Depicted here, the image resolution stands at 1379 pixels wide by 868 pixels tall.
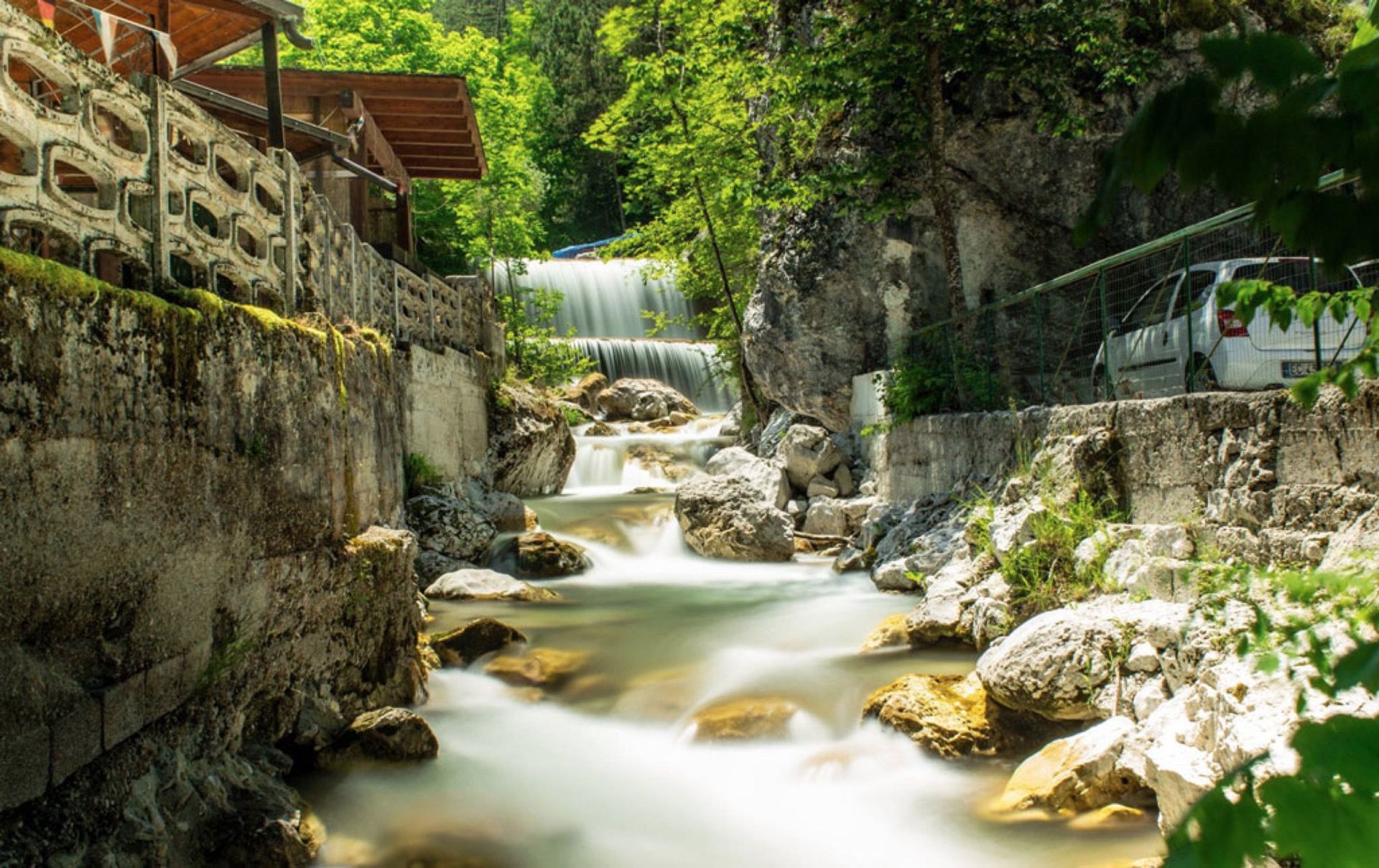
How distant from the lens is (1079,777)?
5.13m

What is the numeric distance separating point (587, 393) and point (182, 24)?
61.0 feet

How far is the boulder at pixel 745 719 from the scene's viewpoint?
6.62 m

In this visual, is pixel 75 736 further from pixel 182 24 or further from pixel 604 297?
pixel 604 297

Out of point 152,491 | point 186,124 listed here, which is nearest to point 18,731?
point 152,491

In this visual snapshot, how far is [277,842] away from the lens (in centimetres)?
474

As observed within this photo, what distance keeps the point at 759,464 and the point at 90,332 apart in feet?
41.1

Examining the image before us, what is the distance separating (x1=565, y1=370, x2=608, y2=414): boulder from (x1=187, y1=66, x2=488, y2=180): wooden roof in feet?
36.4

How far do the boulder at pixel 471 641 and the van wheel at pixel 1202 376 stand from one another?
6189 mm

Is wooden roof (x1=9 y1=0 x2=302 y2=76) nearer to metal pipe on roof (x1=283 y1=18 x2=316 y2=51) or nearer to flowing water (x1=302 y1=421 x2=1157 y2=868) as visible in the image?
metal pipe on roof (x1=283 y1=18 x2=316 y2=51)

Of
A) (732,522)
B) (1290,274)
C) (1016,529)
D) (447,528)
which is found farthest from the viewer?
(732,522)

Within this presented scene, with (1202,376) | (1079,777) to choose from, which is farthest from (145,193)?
(1202,376)

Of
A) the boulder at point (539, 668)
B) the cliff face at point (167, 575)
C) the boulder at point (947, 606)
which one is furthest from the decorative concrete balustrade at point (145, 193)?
the boulder at point (947, 606)

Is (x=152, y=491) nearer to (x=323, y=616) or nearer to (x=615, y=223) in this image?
(x=323, y=616)

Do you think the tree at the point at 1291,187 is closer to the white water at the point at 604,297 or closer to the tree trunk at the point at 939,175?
the tree trunk at the point at 939,175
